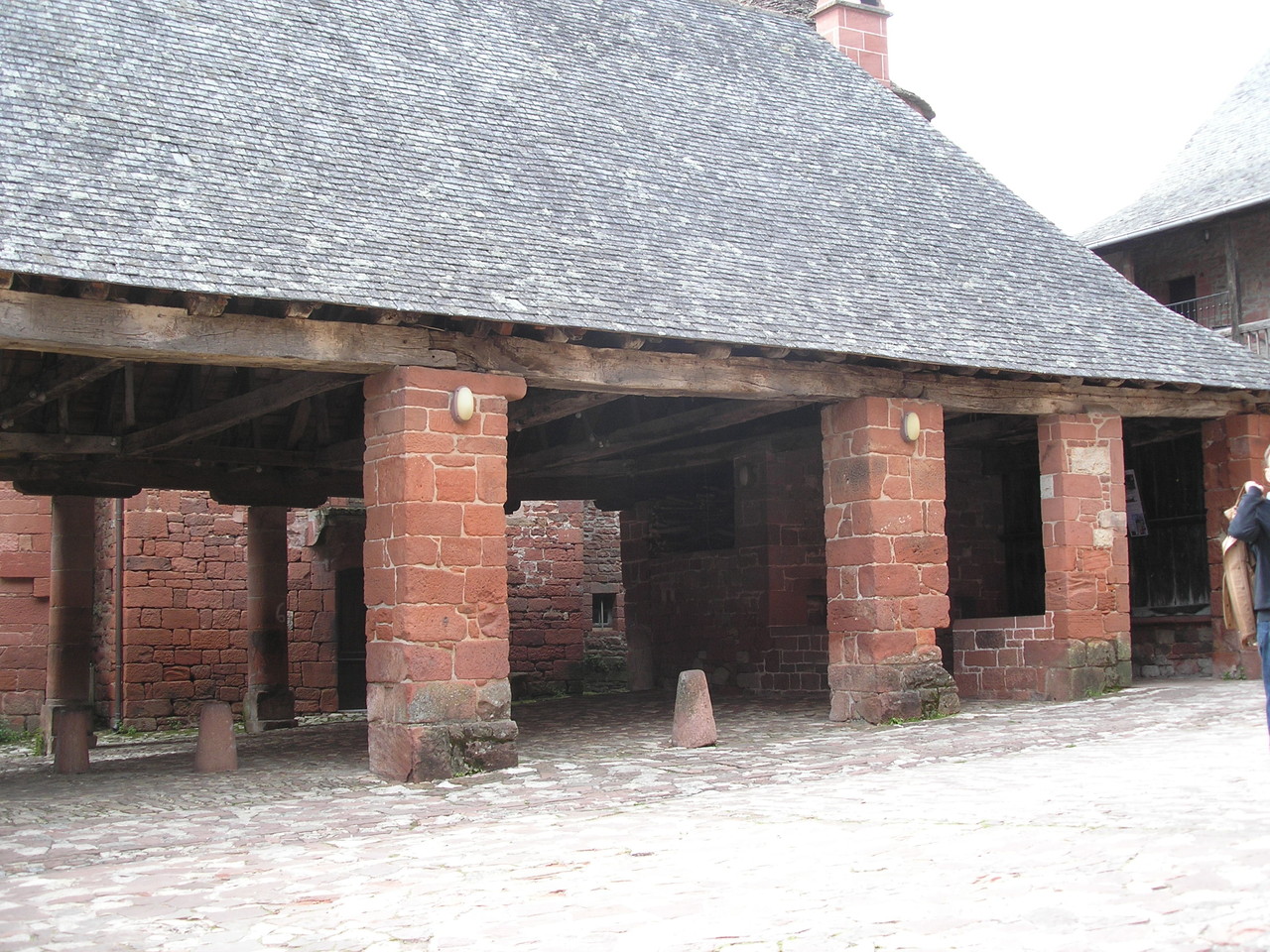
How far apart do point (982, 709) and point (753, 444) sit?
414 cm

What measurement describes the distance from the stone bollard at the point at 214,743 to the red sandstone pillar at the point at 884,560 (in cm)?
479

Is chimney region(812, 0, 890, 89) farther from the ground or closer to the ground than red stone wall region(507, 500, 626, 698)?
farther from the ground

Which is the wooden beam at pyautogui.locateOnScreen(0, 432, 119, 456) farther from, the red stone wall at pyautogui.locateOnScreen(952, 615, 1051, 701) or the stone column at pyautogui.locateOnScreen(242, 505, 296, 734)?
the red stone wall at pyautogui.locateOnScreen(952, 615, 1051, 701)

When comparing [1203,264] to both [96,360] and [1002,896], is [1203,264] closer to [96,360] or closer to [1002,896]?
[96,360]

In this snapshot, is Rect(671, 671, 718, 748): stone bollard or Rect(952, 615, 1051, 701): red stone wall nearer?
Rect(671, 671, 718, 748): stone bollard

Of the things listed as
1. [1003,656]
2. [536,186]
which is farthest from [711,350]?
[1003,656]

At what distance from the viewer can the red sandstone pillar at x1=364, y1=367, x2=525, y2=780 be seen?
355 inches

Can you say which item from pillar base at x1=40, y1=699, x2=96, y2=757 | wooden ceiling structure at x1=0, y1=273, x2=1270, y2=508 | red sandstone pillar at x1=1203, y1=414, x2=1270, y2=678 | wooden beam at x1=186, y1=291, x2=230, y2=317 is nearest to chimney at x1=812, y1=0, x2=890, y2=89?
wooden ceiling structure at x1=0, y1=273, x2=1270, y2=508

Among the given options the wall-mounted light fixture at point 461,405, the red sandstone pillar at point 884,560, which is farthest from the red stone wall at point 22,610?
the red sandstone pillar at point 884,560

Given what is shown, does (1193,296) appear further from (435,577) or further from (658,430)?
(435,577)

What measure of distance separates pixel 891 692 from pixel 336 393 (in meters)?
6.35

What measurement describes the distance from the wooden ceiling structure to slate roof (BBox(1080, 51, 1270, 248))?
6.17 meters

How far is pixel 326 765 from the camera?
9953mm

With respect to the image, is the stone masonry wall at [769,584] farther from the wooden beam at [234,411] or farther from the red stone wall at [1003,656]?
the wooden beam at [234,411]
